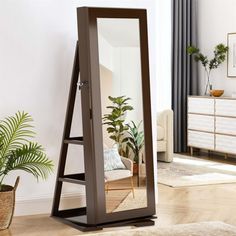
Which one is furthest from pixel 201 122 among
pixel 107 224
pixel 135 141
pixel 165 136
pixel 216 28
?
pixel 107 224

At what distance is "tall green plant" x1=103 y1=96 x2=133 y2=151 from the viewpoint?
5301 mm

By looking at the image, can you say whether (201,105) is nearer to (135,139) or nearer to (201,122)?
(201,122)

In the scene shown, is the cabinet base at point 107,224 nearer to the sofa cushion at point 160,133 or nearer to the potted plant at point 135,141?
the potted plant at point 135,141

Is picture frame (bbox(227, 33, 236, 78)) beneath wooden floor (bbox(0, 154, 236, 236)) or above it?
above

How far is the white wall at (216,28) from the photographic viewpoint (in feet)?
29.8

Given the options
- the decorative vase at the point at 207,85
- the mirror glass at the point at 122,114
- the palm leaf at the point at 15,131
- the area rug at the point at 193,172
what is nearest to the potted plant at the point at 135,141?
the mirror glass at the point at 122,114

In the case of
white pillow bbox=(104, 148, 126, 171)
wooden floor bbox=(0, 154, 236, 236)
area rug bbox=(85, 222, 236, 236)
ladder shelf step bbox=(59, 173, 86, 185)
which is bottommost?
wooden floor bbox=(0, 154, 236, 236)

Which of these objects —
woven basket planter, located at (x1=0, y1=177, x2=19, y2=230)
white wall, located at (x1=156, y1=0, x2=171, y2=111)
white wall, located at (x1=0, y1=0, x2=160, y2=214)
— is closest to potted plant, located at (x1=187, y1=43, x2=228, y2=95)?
white wall, located at (x1=156, y1=0, x2=171, y2=111)

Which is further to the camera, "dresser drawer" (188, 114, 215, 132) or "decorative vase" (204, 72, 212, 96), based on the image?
"decorative vase" (204, 72, 212, 96)

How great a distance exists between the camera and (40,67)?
18.5ft

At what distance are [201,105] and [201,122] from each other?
0.76 ft

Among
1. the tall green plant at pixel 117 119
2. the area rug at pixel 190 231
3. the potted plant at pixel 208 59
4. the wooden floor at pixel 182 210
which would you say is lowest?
the wooden floor at pixel 182 210

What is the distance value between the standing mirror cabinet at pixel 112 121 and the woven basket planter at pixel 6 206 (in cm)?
44

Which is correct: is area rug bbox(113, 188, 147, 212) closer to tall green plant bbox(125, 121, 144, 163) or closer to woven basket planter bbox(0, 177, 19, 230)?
tall green plant bbox(125, 121, 144, 163)
